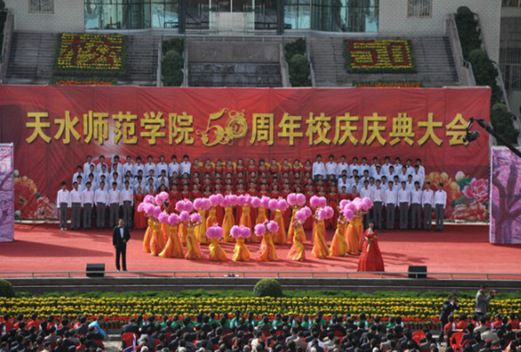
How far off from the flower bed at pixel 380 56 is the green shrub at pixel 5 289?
2051cm

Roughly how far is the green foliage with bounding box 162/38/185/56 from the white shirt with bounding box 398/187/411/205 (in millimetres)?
13083

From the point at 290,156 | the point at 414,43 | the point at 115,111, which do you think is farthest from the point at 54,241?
the point at 414,43

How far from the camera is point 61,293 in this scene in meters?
23.4

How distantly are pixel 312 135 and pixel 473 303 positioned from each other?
10024 mm

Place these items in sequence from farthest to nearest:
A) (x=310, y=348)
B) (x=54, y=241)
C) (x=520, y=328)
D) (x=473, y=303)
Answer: (x=54, y=241) → (x=473, y=303) → (x=520, y=328) → (x=310, y=348)

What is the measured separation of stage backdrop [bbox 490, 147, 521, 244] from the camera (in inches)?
1129

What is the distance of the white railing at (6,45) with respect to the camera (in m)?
39.9

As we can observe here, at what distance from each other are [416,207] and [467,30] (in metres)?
12.9

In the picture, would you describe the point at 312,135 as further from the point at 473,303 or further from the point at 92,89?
the point at 473,303

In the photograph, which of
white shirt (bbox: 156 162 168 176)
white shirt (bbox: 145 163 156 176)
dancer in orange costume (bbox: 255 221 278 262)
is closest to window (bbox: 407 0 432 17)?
white shirt (bbox: 156 162 168 176)

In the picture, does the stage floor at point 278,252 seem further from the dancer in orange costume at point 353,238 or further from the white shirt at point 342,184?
the white shirt at point 342,184

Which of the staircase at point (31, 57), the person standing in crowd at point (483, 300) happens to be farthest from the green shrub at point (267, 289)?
the staircase at point (31, 57)

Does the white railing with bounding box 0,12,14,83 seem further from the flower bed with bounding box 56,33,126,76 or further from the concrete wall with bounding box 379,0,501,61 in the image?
the concrete wall with bounding box 379,0,501,61

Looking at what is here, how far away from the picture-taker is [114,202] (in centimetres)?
3030
